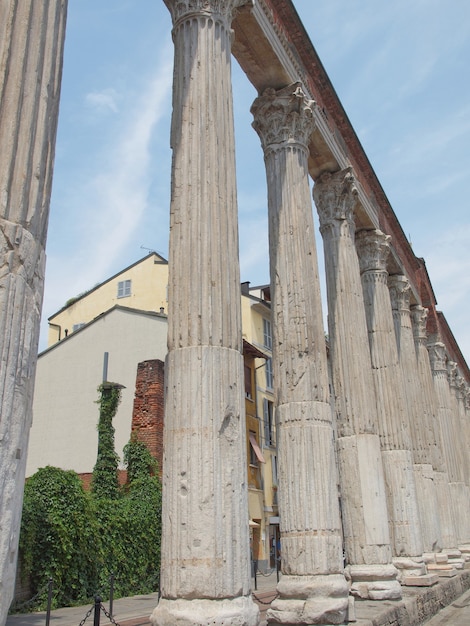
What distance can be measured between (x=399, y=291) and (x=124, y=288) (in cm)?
1530

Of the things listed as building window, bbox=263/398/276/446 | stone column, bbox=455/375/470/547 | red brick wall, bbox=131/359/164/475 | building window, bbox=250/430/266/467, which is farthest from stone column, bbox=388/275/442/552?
building window, bbox=263/398/276/446

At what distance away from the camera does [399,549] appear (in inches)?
470

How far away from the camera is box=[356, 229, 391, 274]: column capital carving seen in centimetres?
1438

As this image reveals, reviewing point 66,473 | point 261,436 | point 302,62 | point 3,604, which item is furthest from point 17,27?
point 261,436

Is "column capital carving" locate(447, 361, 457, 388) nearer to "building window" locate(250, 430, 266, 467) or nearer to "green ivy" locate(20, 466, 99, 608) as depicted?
"building window" locate(250, 430, 266, 467)

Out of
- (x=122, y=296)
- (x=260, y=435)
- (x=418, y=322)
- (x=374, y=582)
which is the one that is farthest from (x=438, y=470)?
(x=122, y=296)

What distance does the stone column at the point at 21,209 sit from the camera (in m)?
2.91

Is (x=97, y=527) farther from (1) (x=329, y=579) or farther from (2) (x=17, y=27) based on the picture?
(2) (x=17, y=27)

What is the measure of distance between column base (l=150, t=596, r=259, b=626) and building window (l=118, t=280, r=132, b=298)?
24.5 m

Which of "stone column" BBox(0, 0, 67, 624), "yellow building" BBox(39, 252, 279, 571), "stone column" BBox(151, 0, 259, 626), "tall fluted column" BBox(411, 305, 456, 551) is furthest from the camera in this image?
"yellow building" BBox(39, 252, 279, 571)

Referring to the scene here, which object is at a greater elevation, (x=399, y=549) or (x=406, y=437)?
(x=406, y=437)

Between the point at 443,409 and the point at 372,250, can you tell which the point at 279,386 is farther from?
the point at 443,409

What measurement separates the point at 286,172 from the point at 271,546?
19447 mm

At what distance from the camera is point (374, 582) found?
379 inches
